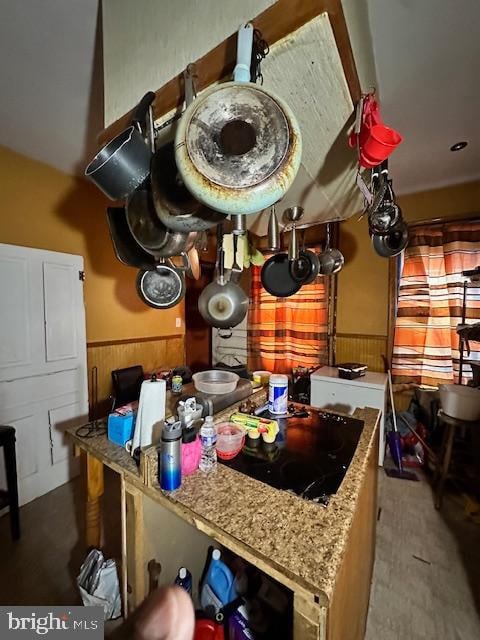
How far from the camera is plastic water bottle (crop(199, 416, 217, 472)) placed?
0.97 metres

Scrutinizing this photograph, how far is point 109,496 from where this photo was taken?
206 centimetres

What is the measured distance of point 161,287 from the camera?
1.86m

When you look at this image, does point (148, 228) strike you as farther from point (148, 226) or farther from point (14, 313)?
point (14, 313)

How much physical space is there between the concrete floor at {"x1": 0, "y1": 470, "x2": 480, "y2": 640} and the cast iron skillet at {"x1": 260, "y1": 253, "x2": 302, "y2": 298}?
173cm

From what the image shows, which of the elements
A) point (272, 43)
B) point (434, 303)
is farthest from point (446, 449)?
point (272, 43)

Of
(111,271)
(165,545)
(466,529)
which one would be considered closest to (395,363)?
(466,529)

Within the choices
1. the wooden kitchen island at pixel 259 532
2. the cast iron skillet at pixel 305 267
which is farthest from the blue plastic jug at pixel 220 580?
the cast iron skillet at pixel 305 267

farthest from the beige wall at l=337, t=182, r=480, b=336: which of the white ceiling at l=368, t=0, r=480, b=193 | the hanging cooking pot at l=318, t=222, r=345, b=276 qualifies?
the hanging cooking pot at l=318, t=222, r=345, b=276

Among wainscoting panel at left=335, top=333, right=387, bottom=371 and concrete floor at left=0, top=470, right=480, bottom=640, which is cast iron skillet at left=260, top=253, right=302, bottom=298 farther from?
concrete floor at left=0, top=470, right=480, bottom=640

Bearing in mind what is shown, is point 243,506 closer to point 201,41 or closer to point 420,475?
point 201,41

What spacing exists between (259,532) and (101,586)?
98 centimetres

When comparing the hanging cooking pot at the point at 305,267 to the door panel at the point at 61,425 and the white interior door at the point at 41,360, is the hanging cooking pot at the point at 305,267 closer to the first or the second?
the white interior door at the point at 41,360

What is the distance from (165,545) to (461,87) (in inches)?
103
